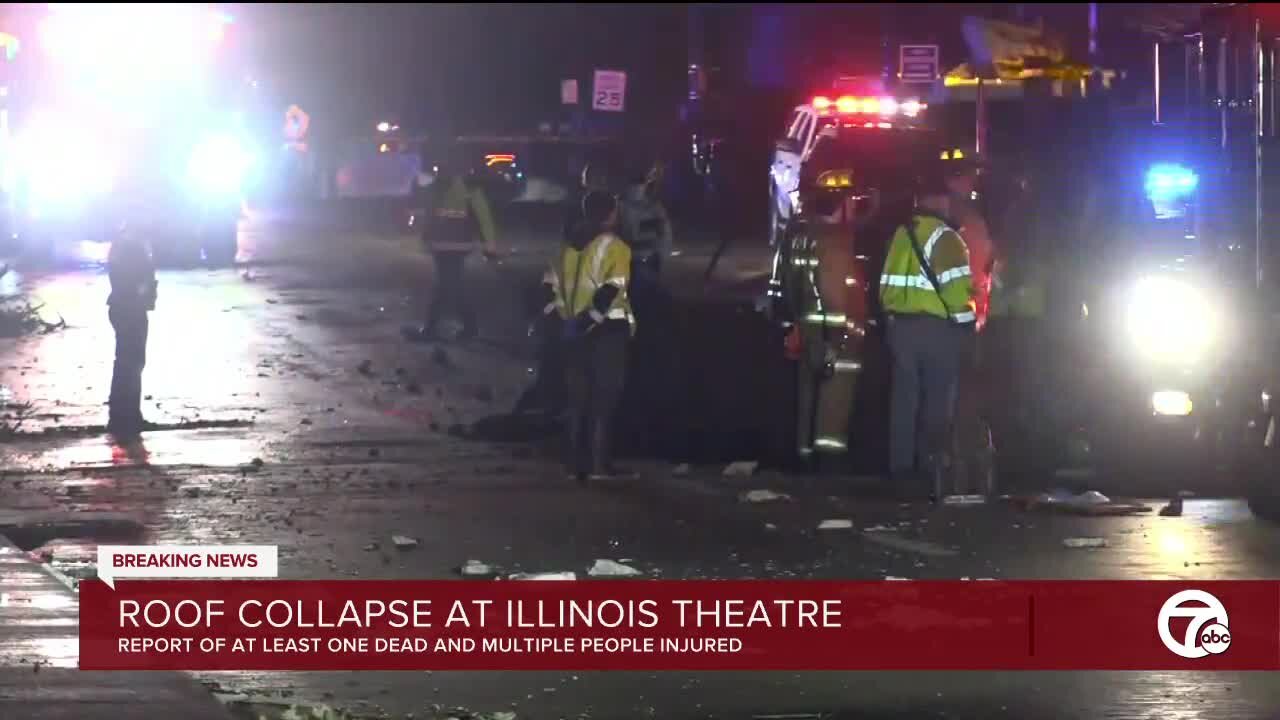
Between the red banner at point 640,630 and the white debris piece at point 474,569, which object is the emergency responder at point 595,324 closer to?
the white debris piece at point 474,569

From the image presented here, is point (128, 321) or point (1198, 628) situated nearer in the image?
point (1198, 628)

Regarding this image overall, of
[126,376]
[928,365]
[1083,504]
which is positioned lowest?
[1083,504]

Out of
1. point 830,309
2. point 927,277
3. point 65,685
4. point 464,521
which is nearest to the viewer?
point 65,685

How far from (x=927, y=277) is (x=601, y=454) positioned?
2239 mm

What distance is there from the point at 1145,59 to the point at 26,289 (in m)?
15.3

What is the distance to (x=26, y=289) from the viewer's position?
2686cm

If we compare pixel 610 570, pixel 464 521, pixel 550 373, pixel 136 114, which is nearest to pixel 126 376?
pixel 550 373

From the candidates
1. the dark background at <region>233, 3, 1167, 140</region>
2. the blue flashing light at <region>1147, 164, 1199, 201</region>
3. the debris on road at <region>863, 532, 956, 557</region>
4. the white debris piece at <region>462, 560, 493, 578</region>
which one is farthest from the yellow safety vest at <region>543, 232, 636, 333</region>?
the dark background at <region>233, 3, 1167, 140</region>

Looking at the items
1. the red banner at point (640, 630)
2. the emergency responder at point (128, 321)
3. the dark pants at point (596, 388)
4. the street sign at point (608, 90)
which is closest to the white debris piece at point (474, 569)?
the red banner at point (640, 630)

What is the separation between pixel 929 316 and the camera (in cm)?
1304

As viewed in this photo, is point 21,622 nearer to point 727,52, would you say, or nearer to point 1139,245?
point 1139,245

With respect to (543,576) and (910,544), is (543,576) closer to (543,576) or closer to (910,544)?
(543,576)

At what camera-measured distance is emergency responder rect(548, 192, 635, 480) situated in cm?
1364

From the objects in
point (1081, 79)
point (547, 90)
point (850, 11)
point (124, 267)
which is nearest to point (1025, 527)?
point (124, 267)
